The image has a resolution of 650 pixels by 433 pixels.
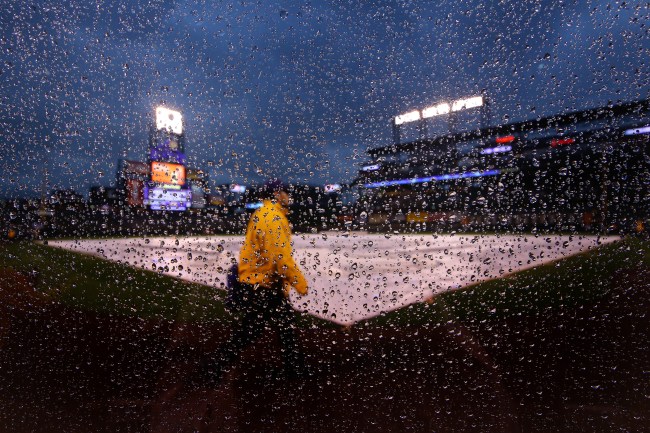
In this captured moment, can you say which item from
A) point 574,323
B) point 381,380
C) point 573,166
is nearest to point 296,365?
point 381,380

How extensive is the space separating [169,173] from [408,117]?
58 cm

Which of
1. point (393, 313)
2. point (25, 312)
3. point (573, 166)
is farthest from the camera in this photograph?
point (25, 312)

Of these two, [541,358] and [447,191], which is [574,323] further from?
[447,191]

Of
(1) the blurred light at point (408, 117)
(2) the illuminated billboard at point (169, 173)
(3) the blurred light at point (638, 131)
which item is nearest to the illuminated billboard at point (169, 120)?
(2) the illuminated billboard at point (169, 173)

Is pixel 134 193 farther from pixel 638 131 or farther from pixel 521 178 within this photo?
pixel 638 131

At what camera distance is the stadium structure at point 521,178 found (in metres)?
0.74

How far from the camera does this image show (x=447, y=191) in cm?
80

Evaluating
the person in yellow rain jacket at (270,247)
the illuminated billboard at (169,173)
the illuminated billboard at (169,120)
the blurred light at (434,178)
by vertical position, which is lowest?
the person in yellow rain jacket at (270,247)

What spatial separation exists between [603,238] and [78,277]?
4.30ft

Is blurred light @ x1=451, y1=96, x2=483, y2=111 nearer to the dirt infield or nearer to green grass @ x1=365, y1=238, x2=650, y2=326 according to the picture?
green grass @ x1=365, y1=238, x2=650, y2=326

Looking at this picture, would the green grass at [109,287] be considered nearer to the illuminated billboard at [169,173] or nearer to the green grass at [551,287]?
the illuminated billboard at [169,173]

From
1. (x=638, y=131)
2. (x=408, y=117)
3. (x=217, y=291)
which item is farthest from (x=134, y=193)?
(x=638, y=131)

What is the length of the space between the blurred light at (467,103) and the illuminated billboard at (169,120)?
25.2 inches

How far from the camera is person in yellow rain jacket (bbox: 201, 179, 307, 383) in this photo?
792 mm
